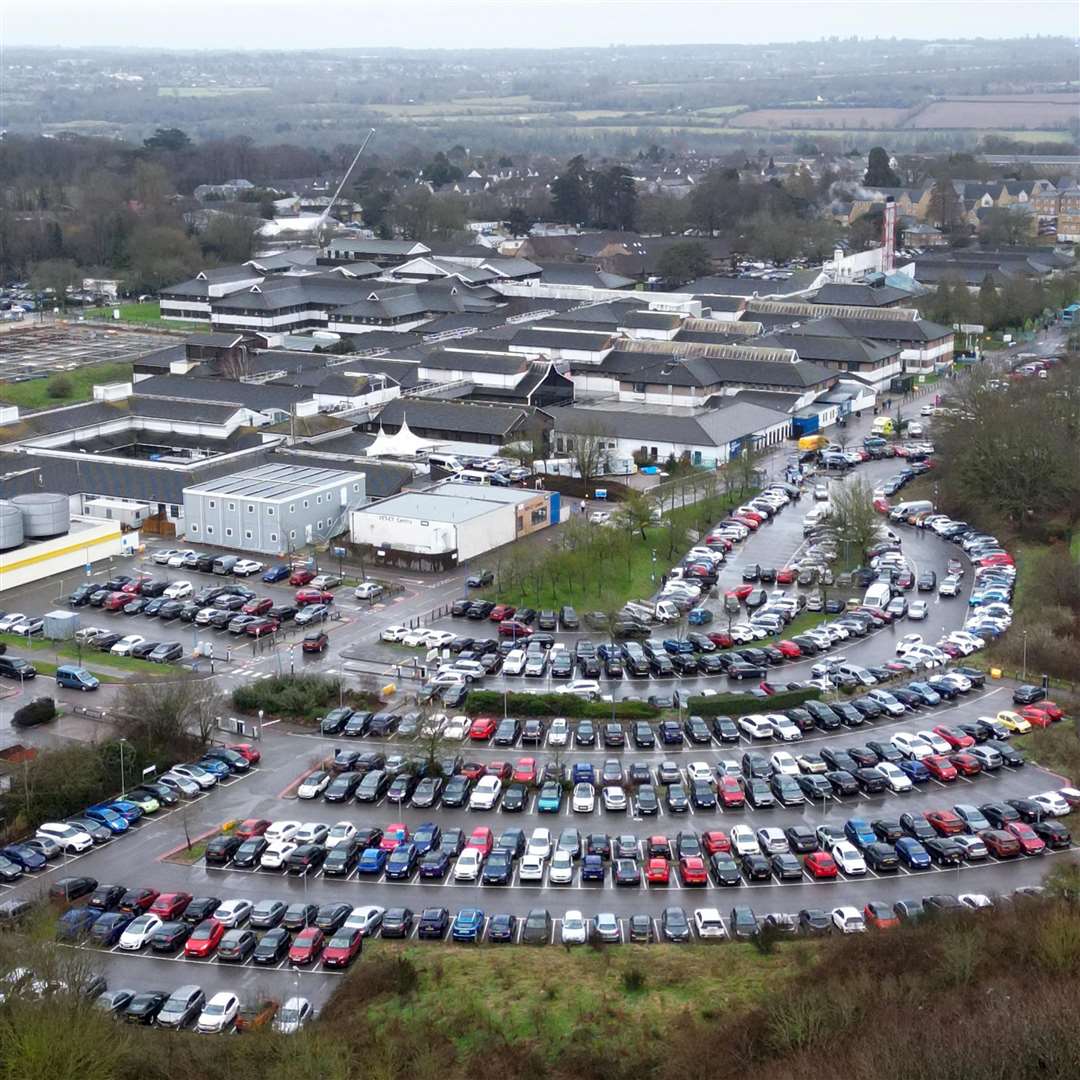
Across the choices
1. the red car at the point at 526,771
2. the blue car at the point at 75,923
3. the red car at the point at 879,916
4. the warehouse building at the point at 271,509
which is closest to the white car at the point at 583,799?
the red car at the point at 526,771

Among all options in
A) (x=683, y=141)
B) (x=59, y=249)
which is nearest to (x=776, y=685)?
(x=59, y=249)

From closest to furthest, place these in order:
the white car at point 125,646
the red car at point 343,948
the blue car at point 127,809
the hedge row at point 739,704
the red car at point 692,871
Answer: the red car at point 343,948 → the red car at point 692,871 → the blue car at point 127,809 → the hedge row at point 739,704 → the white car at point 125,646

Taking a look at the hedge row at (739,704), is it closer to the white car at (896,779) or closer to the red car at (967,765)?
the white car at (896,779)

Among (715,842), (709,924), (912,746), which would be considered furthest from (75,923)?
(912,746)

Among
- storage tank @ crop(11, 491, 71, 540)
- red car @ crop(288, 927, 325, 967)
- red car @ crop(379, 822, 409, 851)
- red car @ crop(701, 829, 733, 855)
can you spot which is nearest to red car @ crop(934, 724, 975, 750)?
red car @ crop(701, 829, 733, 855)

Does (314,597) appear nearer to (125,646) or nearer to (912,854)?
(125,646)

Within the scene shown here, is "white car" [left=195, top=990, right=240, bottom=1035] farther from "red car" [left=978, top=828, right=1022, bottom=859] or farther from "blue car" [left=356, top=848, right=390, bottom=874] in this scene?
"red car" [left=978, top=828, right=1022, bottom=859]
